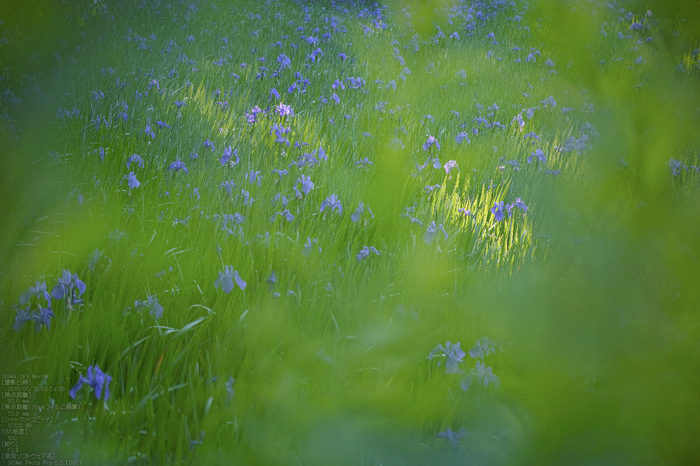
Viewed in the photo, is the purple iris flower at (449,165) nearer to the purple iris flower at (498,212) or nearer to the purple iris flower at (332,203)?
the purple iris flower at (498,212)

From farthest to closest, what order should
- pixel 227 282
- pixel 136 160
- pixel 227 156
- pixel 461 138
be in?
1. pixel 461 138
2. pixel 227 156
3. pixel 136 160
4. pixel 227 282

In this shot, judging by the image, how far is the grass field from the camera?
3.39ft

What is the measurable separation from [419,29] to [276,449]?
25.8 feet

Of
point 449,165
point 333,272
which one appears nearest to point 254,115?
point 449,165

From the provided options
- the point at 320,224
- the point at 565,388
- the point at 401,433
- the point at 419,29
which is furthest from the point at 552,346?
the point at 419,29

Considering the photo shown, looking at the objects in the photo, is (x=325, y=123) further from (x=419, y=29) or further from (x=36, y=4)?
(x=419, y=29)

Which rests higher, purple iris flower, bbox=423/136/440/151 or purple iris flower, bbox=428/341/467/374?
purple iris flower, bbox=423/136/440/151

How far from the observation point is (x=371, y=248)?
6.98 feet

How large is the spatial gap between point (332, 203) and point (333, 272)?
443mm

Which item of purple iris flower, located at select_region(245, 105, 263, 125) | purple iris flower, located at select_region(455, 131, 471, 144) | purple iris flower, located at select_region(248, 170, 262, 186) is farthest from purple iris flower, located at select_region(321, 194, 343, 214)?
purple iris flower, located at select_region(455, 131, 471, 144)

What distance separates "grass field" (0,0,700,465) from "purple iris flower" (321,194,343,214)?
62 mm

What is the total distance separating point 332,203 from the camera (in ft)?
7.53

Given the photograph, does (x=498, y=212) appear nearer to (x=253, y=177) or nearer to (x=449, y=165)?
(x=449, y=165)

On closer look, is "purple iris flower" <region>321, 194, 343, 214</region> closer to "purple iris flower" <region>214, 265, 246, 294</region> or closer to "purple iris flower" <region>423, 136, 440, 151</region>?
"purple iris flower" <region>214, 265, 246, 294</region>
